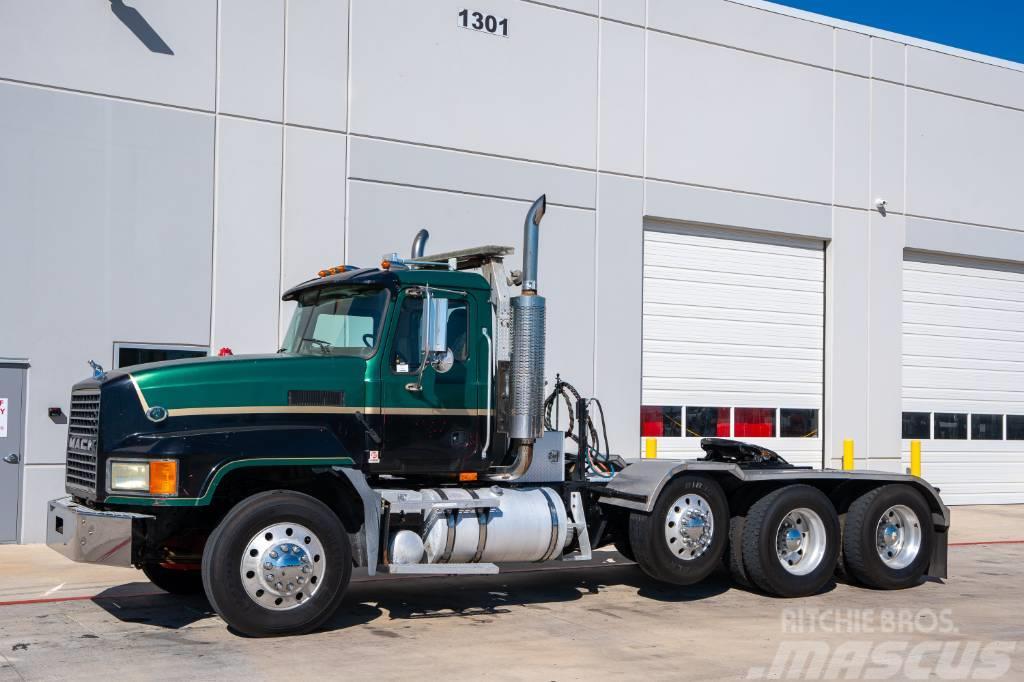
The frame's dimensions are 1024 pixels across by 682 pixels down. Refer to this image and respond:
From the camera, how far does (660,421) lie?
18.6 meters

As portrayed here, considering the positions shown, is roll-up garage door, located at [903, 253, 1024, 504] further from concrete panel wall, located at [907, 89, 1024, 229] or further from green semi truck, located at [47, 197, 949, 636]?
green semi truck, located at [47, 197, 949, 636]

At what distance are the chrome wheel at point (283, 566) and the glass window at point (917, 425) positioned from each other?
15.1 metres

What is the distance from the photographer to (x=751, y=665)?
26.1 feet

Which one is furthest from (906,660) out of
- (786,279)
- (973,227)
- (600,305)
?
(973,227)

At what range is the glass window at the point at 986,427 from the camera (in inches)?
869

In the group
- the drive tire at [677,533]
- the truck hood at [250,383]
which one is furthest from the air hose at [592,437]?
the truck hood at [250,383]

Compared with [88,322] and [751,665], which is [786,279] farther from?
[751,665]

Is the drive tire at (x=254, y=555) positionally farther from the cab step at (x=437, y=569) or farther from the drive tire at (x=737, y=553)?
the drive tire at (x=737, y=553)

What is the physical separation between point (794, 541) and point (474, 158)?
8224 millimetres

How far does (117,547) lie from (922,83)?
709 inches

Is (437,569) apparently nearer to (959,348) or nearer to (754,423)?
(754,423)

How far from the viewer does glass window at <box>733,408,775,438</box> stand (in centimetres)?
1944

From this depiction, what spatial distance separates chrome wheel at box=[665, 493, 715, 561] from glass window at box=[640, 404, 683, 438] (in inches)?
300
